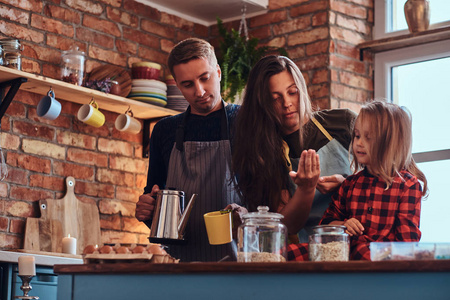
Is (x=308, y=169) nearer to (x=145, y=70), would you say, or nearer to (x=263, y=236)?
(x=263, y=236)

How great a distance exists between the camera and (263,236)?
1.66 m

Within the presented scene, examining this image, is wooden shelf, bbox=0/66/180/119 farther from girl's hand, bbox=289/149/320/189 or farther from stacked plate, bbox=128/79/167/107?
girl's hand, bbox=289/149/320/189

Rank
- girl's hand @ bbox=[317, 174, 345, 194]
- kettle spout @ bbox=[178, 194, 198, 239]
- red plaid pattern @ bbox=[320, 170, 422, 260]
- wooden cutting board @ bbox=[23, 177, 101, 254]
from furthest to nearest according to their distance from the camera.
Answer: wooden cutting board @ bbox=[23, 177, 101, 254]
kettle spout @ bbox=[178, 194, 198, 239]
girl's hand @ bbox=[317, 174, 345, 194]
red plaid pattern @ bbox=[320, 170, 422, 260]

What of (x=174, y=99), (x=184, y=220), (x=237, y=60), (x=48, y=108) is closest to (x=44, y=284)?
(x=48, y=108)

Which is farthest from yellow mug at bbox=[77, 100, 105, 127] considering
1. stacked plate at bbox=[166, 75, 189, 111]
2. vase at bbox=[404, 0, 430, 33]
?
vase at bbox=[404, 0, 430, 33]

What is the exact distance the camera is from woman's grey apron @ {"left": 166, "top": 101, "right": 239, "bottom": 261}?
2576 millimetres

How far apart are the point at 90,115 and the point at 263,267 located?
2.60 metres

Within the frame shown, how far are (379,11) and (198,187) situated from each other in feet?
7.39

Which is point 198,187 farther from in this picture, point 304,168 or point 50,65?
point 50,65

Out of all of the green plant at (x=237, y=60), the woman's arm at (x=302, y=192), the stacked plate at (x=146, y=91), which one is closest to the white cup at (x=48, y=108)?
the stacked plate at (x=146, y=91)

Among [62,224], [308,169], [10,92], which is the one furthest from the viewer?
[62,224]

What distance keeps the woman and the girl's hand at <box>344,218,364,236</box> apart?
0.25 metres

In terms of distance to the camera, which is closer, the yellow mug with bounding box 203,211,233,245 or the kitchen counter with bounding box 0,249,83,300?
the yellow mug with bounding box 203,211,233,245

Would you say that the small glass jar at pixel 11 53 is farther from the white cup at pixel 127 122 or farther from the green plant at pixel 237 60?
the green plant at pixel 237 60
